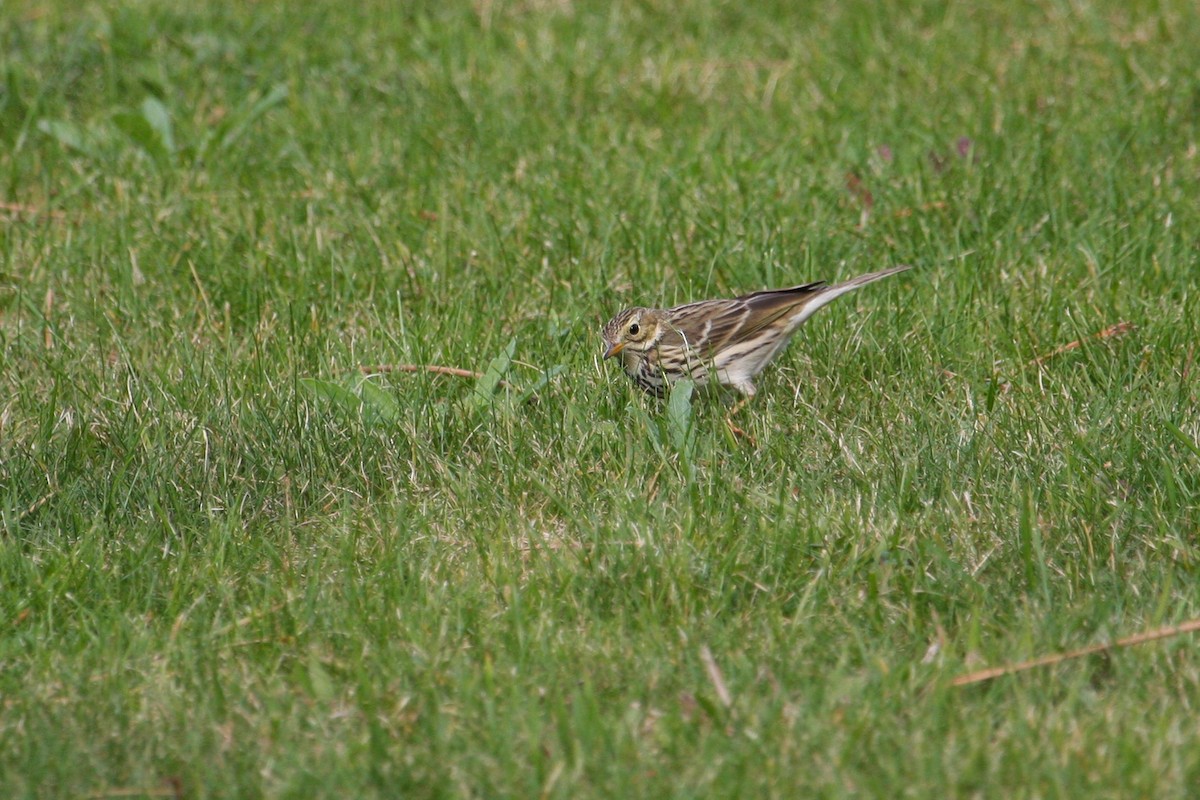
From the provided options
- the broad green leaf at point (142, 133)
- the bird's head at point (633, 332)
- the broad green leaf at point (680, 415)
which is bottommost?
the broad green leaf at point (680, 415)

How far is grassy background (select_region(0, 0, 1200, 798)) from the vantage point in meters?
3.27

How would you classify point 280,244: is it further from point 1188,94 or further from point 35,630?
point 1188,94

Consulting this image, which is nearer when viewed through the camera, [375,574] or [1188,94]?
[375,574]

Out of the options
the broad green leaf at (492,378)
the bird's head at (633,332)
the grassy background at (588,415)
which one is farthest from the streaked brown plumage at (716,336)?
the broad green leaf at (492,378)

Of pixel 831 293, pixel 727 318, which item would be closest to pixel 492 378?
pixel 727 318

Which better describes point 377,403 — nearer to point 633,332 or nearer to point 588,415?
point 588,415

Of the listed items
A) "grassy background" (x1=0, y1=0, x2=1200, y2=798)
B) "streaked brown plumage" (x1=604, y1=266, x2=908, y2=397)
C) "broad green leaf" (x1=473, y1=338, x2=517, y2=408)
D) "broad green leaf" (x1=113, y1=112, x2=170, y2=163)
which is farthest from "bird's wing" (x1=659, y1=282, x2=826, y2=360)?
Answer: "broad green leaf" (x1=113, y1=112, x2=170, y2=163)

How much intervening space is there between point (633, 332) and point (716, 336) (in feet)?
0.95

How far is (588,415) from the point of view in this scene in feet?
15.6

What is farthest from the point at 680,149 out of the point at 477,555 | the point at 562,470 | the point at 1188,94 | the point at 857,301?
A: the point at 477,555

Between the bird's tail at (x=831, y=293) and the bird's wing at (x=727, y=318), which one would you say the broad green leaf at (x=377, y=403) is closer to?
the bird's wing at (x=727, y=318)

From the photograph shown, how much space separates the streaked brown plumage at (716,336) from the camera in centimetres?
511

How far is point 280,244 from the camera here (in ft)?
20.3

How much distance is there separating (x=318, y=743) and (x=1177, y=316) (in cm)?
339
